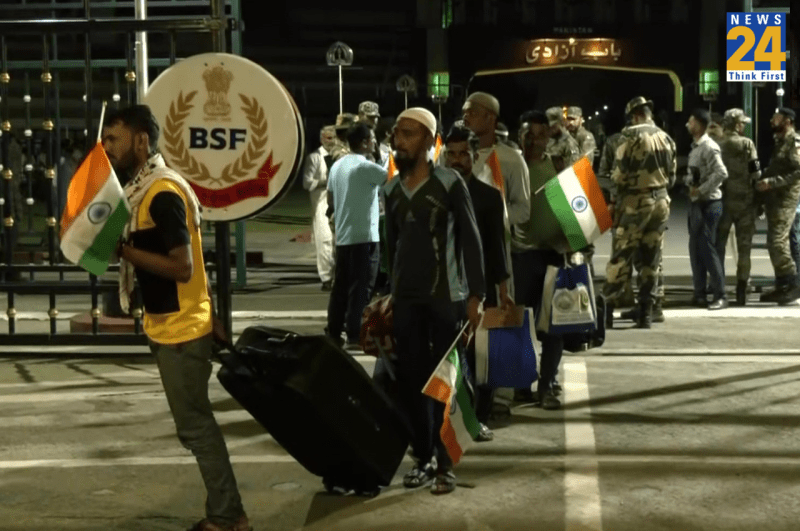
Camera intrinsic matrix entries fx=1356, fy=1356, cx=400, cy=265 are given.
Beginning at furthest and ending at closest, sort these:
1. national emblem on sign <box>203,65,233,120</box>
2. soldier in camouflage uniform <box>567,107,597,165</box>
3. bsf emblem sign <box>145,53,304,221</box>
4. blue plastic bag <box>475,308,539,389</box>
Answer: soldier in camouflage uniform <box>567,107,597,165</box> → national emblem on sign <box>203,65,233,120</box> → bsf emblem sign <box>145,53,304,221</box> → blue plastic bag <box>475,308,539,389</box>

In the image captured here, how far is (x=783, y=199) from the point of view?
43.5 feet

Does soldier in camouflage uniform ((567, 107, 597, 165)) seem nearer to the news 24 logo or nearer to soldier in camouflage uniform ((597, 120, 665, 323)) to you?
the news 24 logo

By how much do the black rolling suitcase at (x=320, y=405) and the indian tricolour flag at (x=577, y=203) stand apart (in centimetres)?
220

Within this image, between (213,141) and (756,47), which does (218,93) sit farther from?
(756,47)

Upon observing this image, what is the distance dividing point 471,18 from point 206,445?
37720mm

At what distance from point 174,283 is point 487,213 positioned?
2.20m

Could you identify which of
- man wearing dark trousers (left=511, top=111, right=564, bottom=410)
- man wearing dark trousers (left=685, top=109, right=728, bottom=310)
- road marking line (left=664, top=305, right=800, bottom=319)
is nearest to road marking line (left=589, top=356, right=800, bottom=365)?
man wearing dark trousers (left=511, top=111, right=564, bottom=410)

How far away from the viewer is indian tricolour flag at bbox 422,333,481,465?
6.38 metres

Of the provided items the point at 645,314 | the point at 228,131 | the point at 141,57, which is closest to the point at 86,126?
the point at 141,57

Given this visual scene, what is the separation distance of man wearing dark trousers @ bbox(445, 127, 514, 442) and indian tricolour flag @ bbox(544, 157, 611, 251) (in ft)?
3.23

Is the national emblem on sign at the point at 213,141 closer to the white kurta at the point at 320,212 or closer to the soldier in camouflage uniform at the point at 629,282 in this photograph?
the soldier in camouflage uniform at the point at 629,282

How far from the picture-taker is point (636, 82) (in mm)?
61531

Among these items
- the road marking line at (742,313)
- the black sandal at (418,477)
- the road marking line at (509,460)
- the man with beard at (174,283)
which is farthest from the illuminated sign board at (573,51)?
the man with beard at (174,283)

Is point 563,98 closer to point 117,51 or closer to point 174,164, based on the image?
point 117,51
